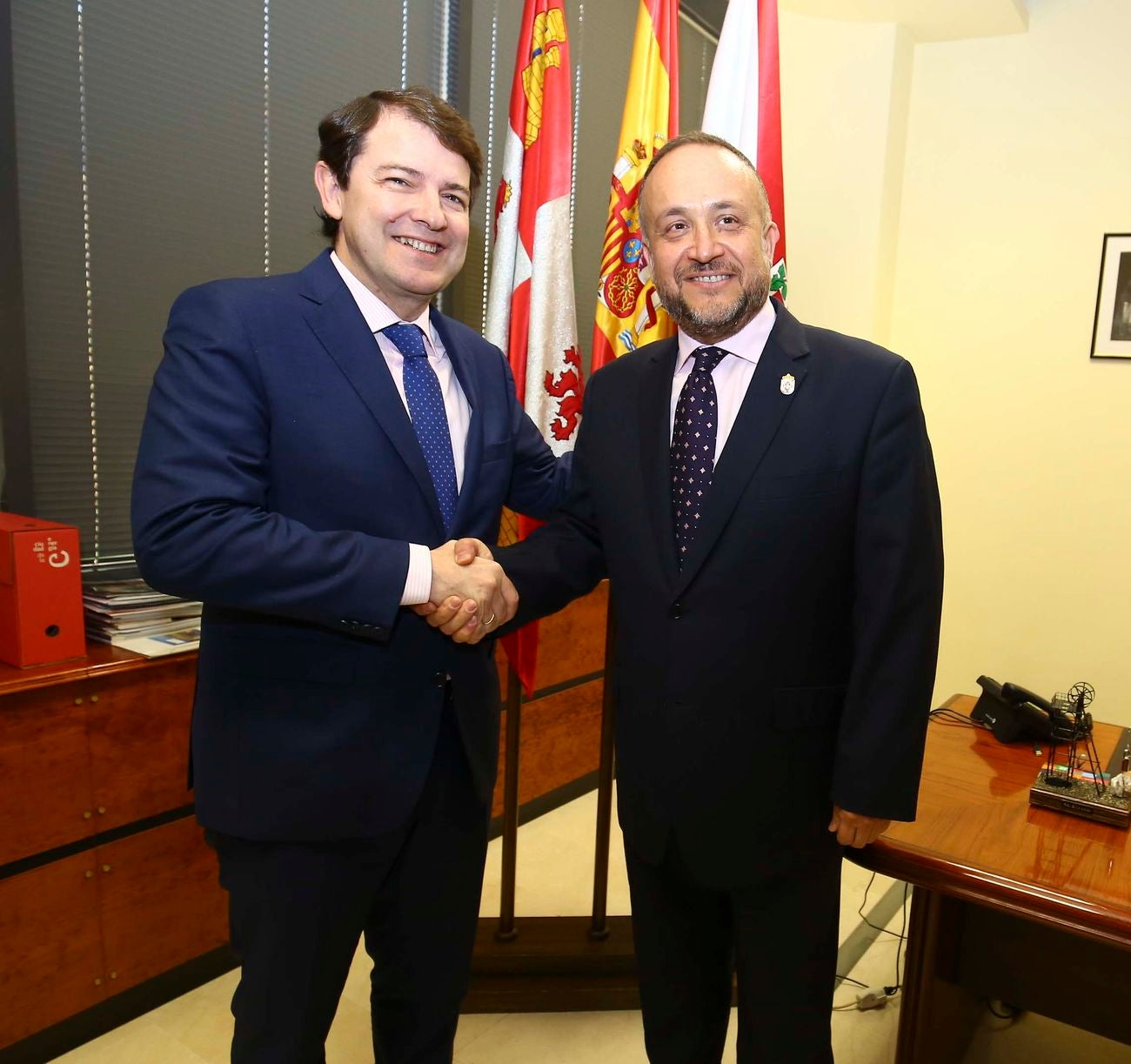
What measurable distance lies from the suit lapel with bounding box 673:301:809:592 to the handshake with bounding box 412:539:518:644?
302 millimetres

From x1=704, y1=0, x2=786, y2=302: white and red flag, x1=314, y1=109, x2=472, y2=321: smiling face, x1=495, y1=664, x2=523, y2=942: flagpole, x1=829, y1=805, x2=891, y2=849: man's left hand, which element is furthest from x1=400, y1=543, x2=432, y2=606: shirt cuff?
x1=704, y1=0, x2=786, y2=302: white and red flag

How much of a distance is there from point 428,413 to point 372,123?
462 millimetres

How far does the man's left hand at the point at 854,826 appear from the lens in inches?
55.0

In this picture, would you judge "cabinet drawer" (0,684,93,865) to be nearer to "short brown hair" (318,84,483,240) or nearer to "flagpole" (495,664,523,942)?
"flagpole" (495,664,523,942)

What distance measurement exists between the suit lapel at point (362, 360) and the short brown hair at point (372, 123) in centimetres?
19

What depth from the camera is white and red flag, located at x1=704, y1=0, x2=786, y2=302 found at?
7.66 ft

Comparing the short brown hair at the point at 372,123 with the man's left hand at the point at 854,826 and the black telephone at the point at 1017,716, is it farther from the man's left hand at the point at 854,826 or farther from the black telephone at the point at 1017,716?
the black telephone at the point at 1017,716

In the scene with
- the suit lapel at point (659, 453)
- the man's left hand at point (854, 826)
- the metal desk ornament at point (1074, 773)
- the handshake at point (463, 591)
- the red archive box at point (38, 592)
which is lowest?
the metal desk ornament at point (1074, 773)

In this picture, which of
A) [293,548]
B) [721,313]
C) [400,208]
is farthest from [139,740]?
[721,313]

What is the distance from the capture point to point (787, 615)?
1.37 metres

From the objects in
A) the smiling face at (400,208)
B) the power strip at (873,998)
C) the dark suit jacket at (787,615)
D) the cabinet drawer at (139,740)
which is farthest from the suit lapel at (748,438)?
the power strip at (873,998)

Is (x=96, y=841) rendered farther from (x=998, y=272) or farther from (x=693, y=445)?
(x=998, y=272)

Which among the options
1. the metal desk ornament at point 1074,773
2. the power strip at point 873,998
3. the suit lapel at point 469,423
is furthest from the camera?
the power strip at point 873,998

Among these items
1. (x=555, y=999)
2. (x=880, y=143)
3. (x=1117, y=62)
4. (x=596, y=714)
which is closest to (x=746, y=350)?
(x=555, y=999)
